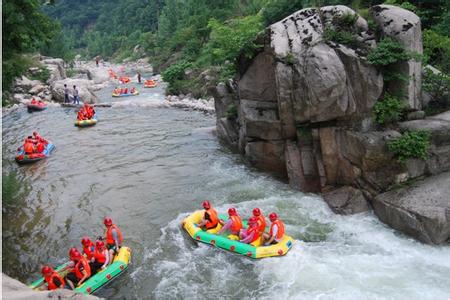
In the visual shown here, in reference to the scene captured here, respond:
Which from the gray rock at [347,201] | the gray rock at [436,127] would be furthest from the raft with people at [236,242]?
the gray rock at [436,127]

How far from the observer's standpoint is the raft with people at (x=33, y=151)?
18391 millimetres

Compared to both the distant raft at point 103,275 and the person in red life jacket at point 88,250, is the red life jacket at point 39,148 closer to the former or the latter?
the person in red life jacket at point 88,250

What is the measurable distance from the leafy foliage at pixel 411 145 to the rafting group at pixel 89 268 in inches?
308

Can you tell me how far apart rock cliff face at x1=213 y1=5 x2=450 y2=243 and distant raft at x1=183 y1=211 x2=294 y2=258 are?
2835 millimetres

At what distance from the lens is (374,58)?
1249 cm

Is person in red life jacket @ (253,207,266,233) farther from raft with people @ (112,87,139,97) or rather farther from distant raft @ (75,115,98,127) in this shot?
raft with people @ (112,87,139,97)

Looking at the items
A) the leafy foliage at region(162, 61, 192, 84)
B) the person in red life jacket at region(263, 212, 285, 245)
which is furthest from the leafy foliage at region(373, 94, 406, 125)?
the leafy foliage at region(162, 61, 192, 84)

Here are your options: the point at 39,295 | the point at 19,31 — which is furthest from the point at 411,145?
the point at 19,31

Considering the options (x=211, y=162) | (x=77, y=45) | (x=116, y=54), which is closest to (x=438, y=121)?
(x=211, y=162)

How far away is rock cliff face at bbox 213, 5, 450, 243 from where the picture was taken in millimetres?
11977

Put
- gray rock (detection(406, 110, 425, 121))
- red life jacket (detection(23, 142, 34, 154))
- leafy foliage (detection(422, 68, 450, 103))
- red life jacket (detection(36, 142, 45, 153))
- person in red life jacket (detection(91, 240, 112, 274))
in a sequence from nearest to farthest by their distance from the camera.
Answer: person in red life jacket (detection(91, 240, 112, 274)) < gray rock (detection(406, 110, 425, 121)) < leafy foliage (detection(422, 68, 450, 103)) < red life jacket (detection(23, 142, 34, 154)) < red life jacket (detection(36, 142, 45, 153))

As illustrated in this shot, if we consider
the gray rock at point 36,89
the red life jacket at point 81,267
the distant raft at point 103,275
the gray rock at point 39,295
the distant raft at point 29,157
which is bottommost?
the distant raft at point 103,275

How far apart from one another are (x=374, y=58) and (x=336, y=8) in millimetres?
2415

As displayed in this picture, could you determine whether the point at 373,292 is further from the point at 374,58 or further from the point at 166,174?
the point at 166,174
